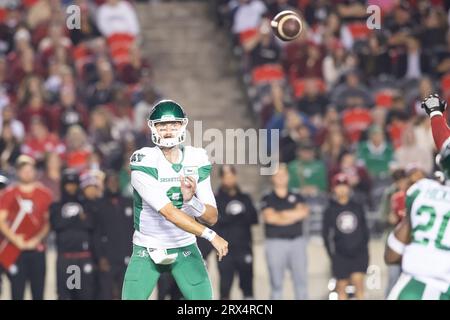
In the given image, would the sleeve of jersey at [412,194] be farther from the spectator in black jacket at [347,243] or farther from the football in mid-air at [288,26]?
the spectator in black jacket at [347,243]

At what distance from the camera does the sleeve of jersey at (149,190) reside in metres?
9.16

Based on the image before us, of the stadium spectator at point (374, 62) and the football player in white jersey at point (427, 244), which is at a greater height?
the stadium spectator at point (374, 62)

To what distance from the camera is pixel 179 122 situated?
370 inches

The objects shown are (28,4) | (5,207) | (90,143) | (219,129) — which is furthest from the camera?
(28,4)

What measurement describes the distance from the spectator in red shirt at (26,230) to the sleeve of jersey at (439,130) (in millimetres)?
5684

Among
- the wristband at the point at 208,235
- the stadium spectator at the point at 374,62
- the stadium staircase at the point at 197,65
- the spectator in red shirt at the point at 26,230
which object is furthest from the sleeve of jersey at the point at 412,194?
the stadium spectator at the point at 374,62

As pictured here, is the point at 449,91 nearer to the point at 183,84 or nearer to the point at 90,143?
the point at 183,84

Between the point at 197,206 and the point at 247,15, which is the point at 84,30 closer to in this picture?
the point at 247,15

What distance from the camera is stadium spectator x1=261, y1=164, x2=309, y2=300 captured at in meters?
13.7

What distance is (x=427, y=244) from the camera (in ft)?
26.3

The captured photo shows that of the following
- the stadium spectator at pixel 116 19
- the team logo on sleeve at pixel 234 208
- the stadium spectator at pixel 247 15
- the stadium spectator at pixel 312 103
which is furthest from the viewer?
the stadium spectator at pixel 247 15

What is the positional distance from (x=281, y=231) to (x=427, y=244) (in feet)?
18.7

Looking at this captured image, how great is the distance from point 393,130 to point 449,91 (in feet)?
4.69

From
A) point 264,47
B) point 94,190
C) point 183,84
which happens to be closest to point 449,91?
point 264,47
